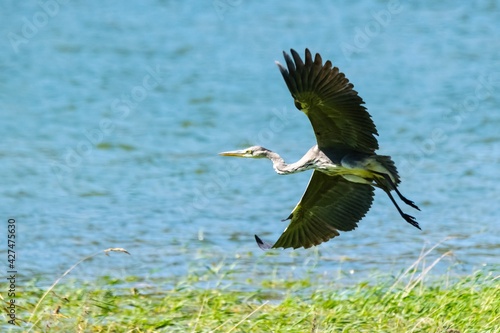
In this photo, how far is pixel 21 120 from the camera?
15648 millimetres

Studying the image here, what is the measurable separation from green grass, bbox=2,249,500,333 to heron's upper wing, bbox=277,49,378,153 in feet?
3.76

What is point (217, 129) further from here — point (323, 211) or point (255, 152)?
point (323, 211)

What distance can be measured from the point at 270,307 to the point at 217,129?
24.6 ft

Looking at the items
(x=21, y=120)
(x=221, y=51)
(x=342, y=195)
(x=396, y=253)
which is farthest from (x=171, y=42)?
(x=342, y=195)

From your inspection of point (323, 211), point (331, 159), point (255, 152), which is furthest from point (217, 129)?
point (331, 159)

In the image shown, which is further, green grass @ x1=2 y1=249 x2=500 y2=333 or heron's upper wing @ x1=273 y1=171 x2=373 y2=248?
heron's upper wing @ x1=273 y1=171 x2=373 y2=248

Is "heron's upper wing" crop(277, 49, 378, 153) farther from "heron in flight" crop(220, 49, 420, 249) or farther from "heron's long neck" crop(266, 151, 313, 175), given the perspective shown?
"heron's long neck" crop(266, 151, 313, 175)

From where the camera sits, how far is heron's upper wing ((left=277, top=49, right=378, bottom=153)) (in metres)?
6.77

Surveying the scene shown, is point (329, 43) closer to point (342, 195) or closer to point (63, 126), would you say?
point (63, 126)

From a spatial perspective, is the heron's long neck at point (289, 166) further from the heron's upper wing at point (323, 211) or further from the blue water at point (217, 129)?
the blue water at point (217, 129)

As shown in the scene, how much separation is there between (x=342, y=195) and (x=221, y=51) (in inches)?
450

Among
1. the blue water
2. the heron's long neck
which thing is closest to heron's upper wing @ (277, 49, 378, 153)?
the heron's long neck

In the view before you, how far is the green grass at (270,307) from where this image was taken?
7.19 m

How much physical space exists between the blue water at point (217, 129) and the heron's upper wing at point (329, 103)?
6.29 ft
